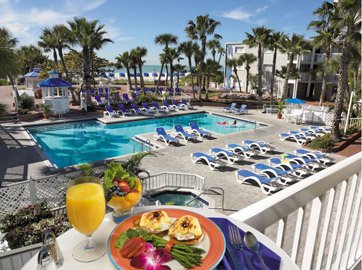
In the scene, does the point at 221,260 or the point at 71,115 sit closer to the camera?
the point at 221,260

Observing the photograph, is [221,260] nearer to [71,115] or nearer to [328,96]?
[71,115]

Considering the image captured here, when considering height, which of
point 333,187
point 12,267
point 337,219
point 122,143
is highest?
point 333,187

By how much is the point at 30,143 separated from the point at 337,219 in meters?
16.2

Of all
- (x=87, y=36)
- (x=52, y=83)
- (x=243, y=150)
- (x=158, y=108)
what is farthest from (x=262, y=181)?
(x=87, y=36)

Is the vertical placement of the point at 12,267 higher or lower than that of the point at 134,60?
lower

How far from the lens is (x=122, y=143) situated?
17.0 meters

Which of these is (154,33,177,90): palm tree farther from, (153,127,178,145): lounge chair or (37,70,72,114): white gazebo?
(153,127,178,145): lounge chair

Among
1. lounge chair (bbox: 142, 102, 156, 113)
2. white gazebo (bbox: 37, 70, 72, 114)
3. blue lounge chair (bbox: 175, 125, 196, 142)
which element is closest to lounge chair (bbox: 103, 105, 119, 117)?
lounge chair (bbox: 142, 102, 156, 113)

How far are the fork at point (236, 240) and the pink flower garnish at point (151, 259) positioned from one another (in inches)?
11.8

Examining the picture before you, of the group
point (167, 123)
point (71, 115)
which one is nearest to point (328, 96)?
point (167, 123)

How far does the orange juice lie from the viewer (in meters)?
1.15

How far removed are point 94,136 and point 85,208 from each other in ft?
59.2

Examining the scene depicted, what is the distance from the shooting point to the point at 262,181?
390 inches

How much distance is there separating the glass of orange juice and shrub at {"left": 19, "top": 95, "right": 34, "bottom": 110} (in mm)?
24283
